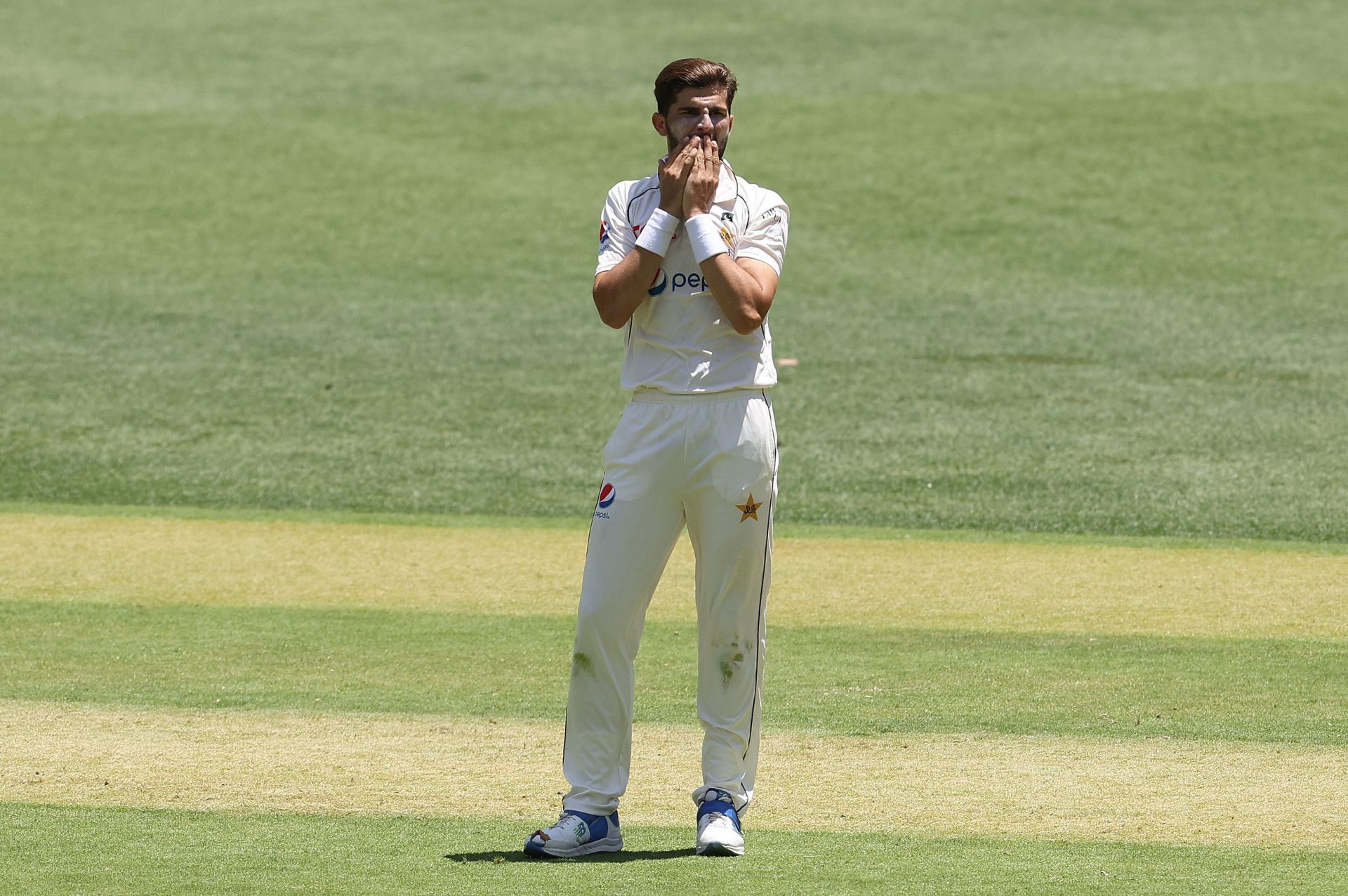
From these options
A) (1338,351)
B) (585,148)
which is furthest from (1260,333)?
(585,148)

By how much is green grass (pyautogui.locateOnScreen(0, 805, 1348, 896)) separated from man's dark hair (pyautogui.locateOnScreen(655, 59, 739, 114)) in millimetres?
2006

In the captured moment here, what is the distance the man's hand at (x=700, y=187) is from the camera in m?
4.51

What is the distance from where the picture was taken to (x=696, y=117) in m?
4.60

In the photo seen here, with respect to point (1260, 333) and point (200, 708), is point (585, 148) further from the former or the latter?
point (200, 708)

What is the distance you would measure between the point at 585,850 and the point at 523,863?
0.19 m

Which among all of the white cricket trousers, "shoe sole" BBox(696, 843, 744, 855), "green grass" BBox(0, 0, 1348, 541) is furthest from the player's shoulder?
"green grass" BBox(0, 0, 1348, 541)

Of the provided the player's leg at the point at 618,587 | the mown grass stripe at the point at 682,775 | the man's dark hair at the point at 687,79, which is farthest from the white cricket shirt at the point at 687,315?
the mown grass stripe at the point at 682,775

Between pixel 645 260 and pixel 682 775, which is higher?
pixel 645 260

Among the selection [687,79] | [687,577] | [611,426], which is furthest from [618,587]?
[611,426]

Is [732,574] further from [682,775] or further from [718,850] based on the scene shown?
[682,775]

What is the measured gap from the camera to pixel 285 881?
4.10 meters

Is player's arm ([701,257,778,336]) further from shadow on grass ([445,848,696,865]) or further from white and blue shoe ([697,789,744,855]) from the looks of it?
shadow on grass ([445,848,696,865])

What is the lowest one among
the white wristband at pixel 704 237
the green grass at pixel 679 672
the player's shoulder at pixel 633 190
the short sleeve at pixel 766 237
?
the green grass at pixel 679 672

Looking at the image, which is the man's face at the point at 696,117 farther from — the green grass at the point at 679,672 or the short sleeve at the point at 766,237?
the green grass at the point at 679,672
